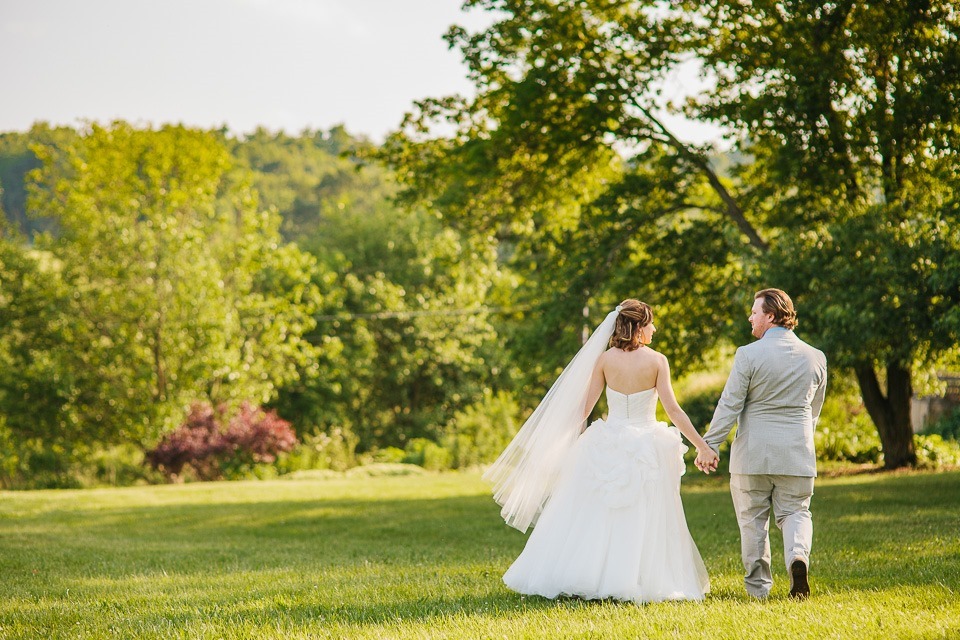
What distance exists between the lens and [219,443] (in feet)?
87.5

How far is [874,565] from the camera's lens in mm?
7707

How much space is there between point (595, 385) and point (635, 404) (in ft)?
1.17

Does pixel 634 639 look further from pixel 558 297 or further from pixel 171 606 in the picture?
pixel 558 297

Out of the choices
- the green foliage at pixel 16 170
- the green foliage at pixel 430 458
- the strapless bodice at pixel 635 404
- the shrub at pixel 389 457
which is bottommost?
the shrub at pixel 389 457

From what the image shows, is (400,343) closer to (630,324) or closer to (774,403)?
(630,324)

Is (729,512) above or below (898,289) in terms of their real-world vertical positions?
below

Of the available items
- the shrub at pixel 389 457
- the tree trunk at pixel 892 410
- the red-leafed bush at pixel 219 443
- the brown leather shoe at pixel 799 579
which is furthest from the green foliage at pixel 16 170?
the brown leather shoe at pixel 799 579

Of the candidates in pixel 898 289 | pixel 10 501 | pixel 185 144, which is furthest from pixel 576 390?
pixel 185 144

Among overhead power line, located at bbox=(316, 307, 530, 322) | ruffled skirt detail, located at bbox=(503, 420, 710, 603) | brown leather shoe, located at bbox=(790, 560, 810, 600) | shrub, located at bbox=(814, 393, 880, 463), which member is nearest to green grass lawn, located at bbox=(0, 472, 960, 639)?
brown leather shoe, located at bbox=(790, 560, 810, 600)

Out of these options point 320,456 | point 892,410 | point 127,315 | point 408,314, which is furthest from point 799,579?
point 408,314

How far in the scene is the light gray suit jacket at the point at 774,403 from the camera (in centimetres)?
641

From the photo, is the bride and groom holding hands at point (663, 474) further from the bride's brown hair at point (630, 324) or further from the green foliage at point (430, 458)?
the green foliage at point (430, 458)

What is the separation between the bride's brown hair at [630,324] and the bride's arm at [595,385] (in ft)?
0.67

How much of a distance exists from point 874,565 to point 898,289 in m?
5.49
